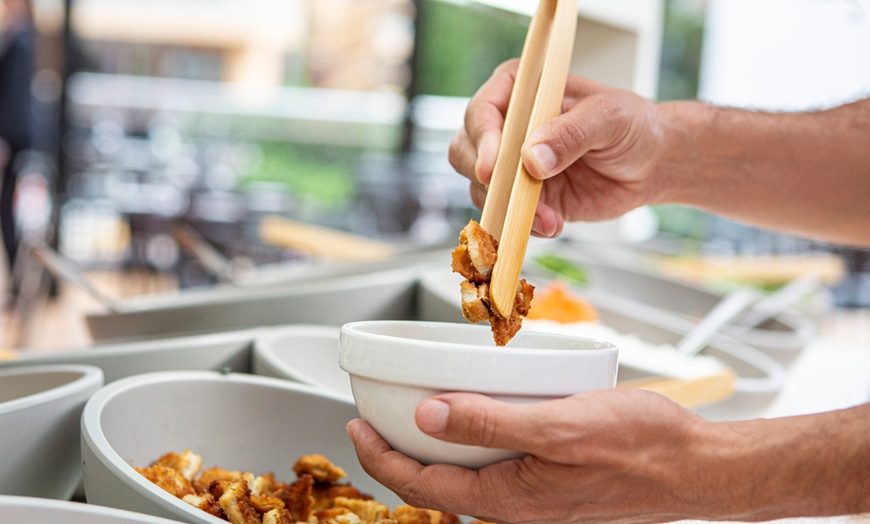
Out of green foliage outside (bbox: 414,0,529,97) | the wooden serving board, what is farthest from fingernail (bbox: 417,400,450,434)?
green foliage outside (bbox: 414,0,529,97)

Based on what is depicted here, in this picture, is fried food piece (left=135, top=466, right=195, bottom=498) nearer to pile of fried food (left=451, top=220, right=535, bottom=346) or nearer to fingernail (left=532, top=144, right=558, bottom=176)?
pile of fried food (left=451, top=220, right=535, bottom=346)

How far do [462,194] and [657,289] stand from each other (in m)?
5.10

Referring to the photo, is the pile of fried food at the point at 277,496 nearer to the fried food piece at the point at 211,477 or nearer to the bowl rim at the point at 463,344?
the fried food piece at the point at 211,477

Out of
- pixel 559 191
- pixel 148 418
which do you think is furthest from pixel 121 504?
pixel 559 191

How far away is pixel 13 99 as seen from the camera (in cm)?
600

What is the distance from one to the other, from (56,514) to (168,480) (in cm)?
20

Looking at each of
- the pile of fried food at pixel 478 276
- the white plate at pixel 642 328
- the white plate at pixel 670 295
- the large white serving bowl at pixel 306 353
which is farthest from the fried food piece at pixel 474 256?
the white plate at pixel 670 295

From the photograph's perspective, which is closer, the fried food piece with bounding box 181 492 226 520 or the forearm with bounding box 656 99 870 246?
the fried food piece with bounding box 181 492 226 520

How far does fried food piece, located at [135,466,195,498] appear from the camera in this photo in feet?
2.42

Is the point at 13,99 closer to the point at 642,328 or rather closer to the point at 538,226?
the point at 642,328

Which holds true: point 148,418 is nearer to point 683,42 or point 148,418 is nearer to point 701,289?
point 701,289

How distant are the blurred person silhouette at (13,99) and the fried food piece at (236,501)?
19.0 ft

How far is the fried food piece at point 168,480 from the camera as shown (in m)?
0.74

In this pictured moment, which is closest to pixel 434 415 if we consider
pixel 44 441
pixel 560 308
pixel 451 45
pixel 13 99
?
pixel 44 441
